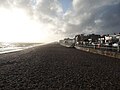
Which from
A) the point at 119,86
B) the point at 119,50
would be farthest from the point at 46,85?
the point at 119,50

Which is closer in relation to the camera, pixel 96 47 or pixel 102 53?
pixel 102 53

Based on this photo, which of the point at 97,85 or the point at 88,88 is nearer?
the point at 88,88

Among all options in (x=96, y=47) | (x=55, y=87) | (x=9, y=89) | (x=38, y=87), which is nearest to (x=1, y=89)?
(x=9, y=89)

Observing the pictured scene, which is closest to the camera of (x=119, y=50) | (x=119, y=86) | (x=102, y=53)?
(x=119, y=86)

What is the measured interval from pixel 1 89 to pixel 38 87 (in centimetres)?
191

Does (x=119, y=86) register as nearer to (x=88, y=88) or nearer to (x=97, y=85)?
(x=97, y=85)

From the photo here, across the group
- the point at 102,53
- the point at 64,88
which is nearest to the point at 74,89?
the point at 64,88

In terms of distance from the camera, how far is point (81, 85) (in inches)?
361

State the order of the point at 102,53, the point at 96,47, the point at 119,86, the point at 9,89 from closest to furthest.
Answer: the point at 9,89, the point at 119,86, the point at 102,53, the point at 96,47

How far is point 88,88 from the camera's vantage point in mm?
8570

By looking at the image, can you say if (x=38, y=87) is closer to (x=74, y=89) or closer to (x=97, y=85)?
(x=74, y=89)

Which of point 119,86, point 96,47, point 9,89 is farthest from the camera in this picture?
point 96,47

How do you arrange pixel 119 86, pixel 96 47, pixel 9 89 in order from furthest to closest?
pixel 96 47 → pixel 119 86 → pixel 9 89

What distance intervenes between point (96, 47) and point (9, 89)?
31951 mm
